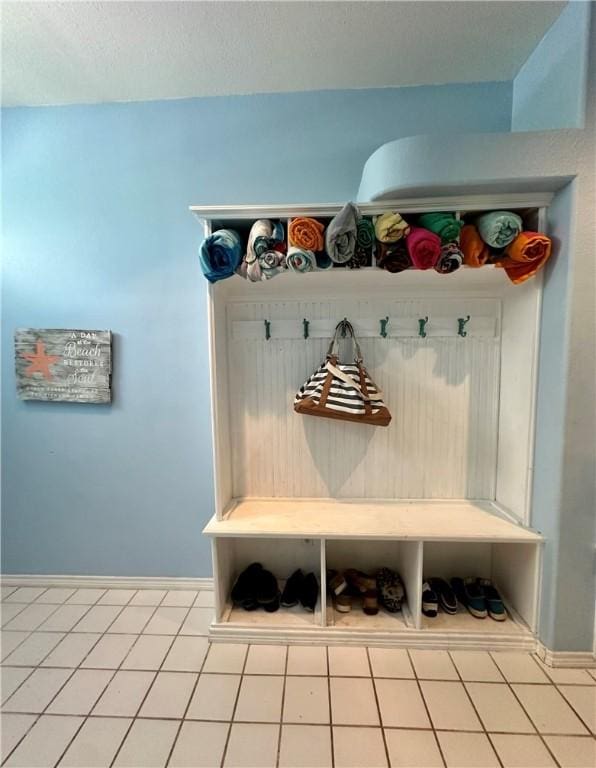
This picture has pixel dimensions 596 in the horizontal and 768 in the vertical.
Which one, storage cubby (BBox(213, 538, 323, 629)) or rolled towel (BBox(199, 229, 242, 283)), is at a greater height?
rolled towel (BBox(199, 229, 242, 283))

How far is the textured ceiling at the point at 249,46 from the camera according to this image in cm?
118

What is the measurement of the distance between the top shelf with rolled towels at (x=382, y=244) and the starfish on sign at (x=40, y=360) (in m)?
1.05

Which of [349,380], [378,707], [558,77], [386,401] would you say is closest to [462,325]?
[386,401]

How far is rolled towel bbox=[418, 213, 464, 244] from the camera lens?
1.20 meters

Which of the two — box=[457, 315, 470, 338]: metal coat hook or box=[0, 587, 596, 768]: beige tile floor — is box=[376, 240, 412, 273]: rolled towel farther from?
box=[0, 587, 596, 768]: beige tile floor

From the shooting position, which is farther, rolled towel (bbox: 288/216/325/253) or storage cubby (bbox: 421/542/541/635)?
storage cubby (bbox: 421/542/541/635)

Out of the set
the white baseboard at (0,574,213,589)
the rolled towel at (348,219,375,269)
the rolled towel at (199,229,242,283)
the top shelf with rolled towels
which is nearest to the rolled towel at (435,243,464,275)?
the top shelf with rolled towels

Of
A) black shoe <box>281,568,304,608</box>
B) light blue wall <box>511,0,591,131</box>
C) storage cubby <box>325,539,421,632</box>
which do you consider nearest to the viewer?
light blue wall <box>511,0,591,131</box>

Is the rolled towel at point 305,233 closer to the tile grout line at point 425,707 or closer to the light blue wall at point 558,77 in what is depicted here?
the light blue wall at point 558,77

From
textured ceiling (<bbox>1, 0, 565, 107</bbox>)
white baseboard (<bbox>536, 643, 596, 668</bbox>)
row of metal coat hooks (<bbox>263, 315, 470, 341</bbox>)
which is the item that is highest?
textured ceiling (<bbox>1, 0, 565, 107</bbox>)

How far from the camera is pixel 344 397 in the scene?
140 centimetres

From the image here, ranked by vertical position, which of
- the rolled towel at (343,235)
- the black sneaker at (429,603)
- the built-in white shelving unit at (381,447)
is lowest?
the black sneaker at (429,603)

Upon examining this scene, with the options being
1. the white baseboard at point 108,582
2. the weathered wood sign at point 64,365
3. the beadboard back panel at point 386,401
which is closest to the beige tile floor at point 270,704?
the white baseboard at point 108,582

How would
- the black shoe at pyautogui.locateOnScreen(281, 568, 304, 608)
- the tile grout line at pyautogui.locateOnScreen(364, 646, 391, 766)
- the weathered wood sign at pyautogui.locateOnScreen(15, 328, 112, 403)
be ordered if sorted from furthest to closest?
1. the weathered wood sign at pyautogui.locateOnScreen(15, 328, 112, 403)
2. the black shoe at pyautogui.locateOnScreen(281, 568, 304, 608)
3. the tile grout line at pyautogui.locateOnScreen(364, 646, 391, 766)
